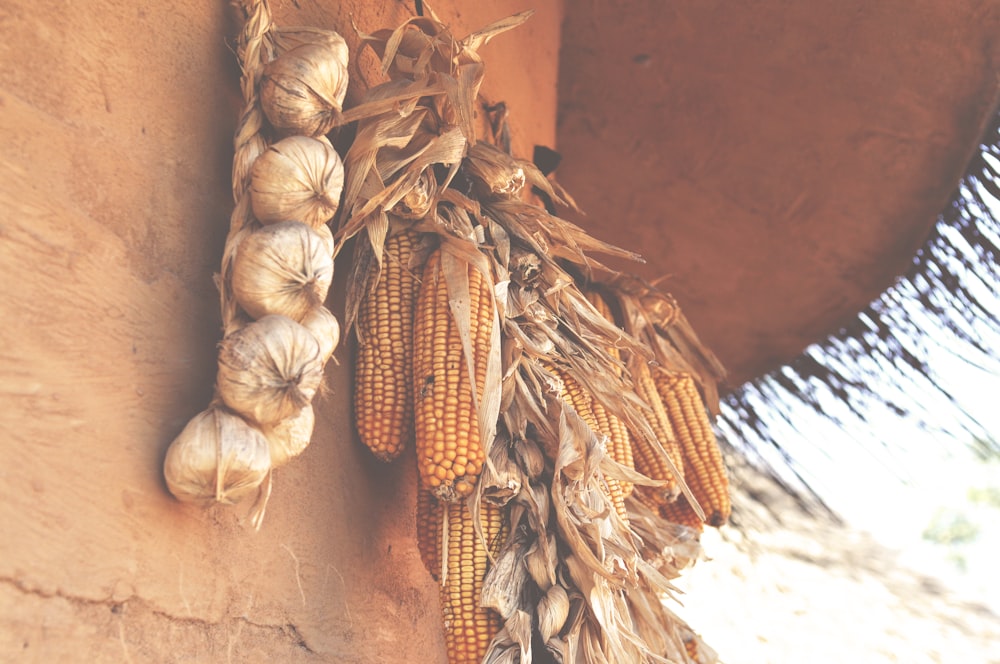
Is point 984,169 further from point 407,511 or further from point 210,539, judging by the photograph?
point 210,539

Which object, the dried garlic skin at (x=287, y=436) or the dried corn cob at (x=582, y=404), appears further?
the dried corn cob at (x=582, y=404)

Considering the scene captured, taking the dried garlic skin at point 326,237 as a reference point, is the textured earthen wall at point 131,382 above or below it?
below

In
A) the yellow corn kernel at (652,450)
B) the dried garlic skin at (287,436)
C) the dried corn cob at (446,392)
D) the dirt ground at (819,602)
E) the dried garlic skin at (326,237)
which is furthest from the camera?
the dirt ground at (819,602)

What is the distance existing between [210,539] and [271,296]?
1.34 ft

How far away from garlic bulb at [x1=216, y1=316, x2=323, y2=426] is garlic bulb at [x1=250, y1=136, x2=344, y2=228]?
A: 26 centimetres

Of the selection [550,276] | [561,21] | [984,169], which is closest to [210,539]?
[550,276]

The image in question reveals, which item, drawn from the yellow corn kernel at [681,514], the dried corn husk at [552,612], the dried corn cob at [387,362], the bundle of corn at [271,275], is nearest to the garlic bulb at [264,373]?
the bundle of corn at [271,275]

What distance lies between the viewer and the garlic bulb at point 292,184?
176 centimetres

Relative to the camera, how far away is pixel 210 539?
1.66 metres

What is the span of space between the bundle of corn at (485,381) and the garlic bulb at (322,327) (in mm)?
282

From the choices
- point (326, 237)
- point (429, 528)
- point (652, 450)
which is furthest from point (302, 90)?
point (652, 450)

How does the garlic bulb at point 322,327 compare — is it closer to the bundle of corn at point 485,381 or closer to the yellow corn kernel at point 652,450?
the bundle of corn at point 485,381

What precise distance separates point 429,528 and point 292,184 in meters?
0.77

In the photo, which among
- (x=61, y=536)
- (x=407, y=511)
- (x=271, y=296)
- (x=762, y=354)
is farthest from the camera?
(x=762, y=354)
